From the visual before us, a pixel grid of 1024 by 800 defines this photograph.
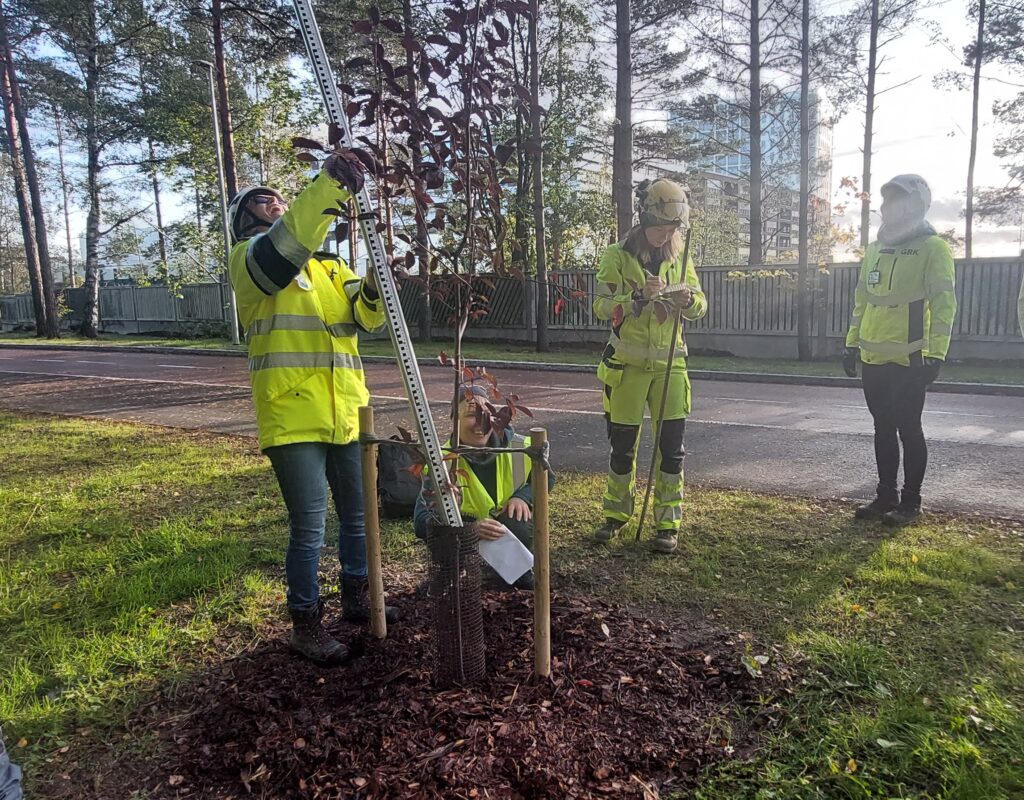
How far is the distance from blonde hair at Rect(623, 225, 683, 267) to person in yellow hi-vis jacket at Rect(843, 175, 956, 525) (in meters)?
1.41

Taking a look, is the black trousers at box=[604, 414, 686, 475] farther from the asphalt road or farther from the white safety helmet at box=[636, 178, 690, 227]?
the asphalt road

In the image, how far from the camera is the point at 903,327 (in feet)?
13.9

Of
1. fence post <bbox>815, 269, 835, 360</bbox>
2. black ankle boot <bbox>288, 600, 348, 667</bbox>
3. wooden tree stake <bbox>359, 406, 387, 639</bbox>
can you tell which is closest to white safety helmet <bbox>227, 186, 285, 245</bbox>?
wooden tree stake <bbox>359, 406, 387, 639</bbox>

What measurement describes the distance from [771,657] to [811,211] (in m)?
16.2

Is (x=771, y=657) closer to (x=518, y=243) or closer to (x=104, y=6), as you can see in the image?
(x=518, y=243)

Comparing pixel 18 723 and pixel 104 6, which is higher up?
pixel 104 6

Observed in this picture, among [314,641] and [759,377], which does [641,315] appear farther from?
[759,377]

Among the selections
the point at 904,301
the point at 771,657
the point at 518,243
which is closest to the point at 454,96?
the point at 518,243

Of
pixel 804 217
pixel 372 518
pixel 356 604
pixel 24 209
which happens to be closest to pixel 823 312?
pixel 804 217

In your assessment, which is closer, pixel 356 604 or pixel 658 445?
pixel 356 604

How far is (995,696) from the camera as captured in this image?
2.47 metres

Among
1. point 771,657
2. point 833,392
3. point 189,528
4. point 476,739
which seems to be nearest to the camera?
point 476,739

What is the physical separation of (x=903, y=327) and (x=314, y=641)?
12.4 feet

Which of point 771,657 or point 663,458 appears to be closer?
point 771,657
